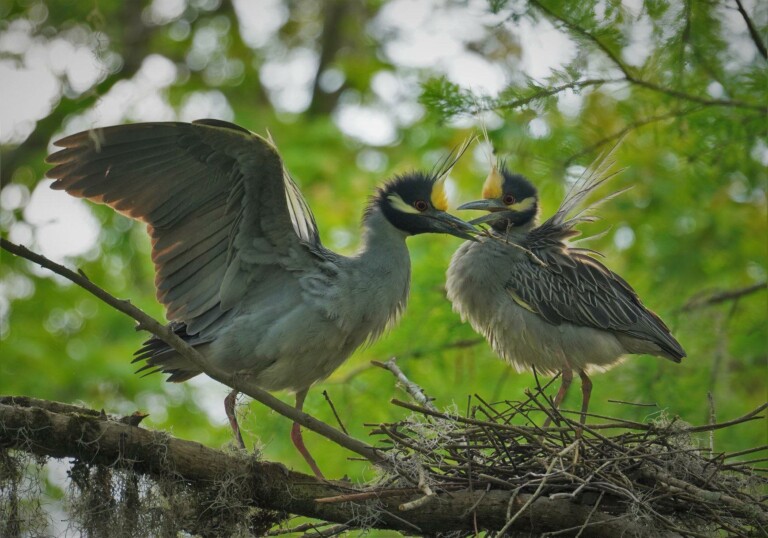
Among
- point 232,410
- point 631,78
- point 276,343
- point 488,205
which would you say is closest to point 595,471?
point 276,343

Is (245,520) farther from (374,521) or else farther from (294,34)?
(294,34)

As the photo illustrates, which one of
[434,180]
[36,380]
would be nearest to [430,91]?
[434,180]

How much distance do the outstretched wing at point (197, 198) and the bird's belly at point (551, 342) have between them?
1686 millimetres

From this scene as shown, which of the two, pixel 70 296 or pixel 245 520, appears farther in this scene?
pixel 70 296

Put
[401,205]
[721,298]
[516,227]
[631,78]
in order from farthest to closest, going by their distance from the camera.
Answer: [721,298]
[516,227]
[401,205]
[631,78]

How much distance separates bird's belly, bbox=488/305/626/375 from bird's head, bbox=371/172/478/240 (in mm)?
735

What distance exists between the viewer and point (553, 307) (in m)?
6.41

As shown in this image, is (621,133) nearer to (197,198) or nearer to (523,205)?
(523,205)

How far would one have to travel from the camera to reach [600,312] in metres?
6.44

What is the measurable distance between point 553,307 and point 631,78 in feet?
5.05

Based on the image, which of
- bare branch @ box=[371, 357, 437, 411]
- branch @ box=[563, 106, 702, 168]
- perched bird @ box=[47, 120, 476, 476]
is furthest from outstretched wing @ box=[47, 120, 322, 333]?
branch @ box=[563, 106, 702, 168]

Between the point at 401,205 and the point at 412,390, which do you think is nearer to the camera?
the point at 412,390

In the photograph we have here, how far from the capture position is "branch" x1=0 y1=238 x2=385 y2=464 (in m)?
3.43

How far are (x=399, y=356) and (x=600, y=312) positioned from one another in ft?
6.69
